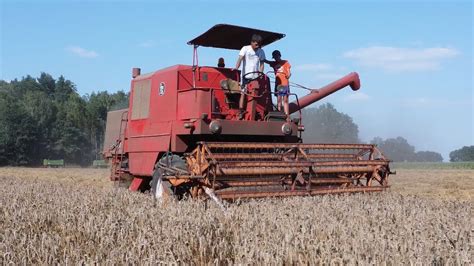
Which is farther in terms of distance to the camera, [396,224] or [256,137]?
[256,137]

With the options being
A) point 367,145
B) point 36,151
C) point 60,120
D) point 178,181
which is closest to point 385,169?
point 367,145

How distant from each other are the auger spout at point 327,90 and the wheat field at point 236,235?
2.89m

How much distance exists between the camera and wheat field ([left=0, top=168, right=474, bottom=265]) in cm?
299

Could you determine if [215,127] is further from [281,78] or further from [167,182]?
[281,78]

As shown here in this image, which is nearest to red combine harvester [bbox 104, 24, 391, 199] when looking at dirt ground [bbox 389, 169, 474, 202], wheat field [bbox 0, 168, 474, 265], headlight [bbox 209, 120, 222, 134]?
headlight [bbox 209, 120, 222, 134]

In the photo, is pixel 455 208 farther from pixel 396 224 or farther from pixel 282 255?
pixel 282 255

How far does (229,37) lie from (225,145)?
2440 mm

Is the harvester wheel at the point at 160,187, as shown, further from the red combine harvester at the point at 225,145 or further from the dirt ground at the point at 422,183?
the dirt ground at the point at 422,183

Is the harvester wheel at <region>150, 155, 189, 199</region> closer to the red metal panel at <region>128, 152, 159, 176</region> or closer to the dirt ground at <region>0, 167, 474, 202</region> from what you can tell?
the red metal panel at <region>128, 152, 159, 176</region>

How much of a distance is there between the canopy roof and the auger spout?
1.23m

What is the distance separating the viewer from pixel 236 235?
382cm

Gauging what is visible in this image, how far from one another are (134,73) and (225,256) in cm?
709

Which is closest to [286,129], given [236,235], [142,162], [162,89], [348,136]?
[162,89]

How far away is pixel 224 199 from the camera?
6.27 meters
